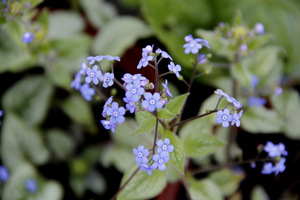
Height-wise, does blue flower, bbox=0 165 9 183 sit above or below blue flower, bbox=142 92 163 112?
below

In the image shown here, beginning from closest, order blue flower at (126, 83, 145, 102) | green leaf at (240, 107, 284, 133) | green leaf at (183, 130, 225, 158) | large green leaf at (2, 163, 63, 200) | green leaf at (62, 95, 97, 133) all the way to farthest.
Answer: blue flower at (126, 83, 145, 102)
green leaf at (183, 130, 225, 158)
large green leaf at (2, 163, 63, 200)
green leaf at (240, 107, 284, 133)
green leaf at (62, 95, 97, 133)

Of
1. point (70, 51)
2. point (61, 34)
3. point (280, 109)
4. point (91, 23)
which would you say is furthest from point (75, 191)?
point (280, 109)

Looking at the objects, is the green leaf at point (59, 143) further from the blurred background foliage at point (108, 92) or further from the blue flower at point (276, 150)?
the blue flower at point (276, 150)

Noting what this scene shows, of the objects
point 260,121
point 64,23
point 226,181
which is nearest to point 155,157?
point 226,181

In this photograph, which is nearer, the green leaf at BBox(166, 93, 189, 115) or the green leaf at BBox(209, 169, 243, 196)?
the green leaf at BBox(166, 93, 189, 115)

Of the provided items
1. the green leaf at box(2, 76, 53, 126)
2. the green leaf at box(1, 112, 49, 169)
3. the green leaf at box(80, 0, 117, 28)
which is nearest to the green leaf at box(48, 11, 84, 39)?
the green leaf at box(80, 0, 117, 28)

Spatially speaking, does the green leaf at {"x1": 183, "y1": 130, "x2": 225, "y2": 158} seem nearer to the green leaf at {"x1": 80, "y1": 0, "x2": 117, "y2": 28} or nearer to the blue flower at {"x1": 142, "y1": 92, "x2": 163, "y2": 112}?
the blue flower at {"x1": 142, "y1": 92, "x2": 163, "y2": 112}

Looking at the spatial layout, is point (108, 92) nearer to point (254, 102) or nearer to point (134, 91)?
point (254, 102)
